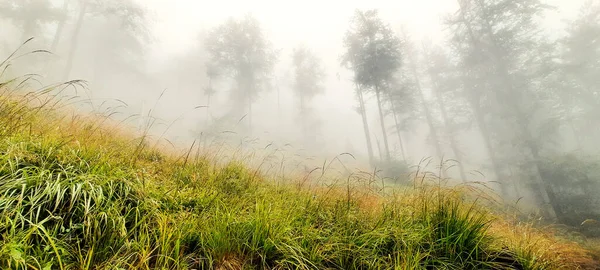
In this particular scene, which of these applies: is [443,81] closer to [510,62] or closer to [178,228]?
[510,62]

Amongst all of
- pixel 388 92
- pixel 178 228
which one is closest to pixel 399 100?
pixel 388 92

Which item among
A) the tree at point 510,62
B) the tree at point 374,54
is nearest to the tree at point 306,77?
the tree at point 374,54

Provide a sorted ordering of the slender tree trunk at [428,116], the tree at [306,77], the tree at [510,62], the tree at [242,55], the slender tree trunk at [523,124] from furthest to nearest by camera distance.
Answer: the tree at [306,77], the tree at [242,55], the slender tree trunk at [428,116], the tree at [510,62], the slender tree trunk at [523,124]

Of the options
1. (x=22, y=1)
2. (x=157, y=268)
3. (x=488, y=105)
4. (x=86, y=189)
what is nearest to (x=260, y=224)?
(x=157, y=268)

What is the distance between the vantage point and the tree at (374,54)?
61.9ft

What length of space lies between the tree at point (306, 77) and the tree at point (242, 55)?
5195 mm

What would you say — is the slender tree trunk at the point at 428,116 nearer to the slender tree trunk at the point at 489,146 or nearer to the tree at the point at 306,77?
the slender tree trunk at the point at 489,146

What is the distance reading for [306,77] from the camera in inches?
1251

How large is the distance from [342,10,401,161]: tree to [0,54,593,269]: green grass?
54.3ft

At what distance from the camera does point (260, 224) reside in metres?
1.94

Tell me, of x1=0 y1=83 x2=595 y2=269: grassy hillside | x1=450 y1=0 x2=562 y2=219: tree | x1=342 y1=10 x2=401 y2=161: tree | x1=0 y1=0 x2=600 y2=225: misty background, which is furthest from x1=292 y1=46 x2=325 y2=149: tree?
x1=0 y1=83 x2=595 y2=269: grassy hillside

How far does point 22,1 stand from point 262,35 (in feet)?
66.6

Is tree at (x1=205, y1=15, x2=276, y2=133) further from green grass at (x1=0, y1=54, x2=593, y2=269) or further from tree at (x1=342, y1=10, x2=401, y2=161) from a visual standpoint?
green grass at (x1=0, y1=54, x2=593, y2=269)

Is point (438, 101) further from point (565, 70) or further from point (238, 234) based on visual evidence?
point (238, 234)
